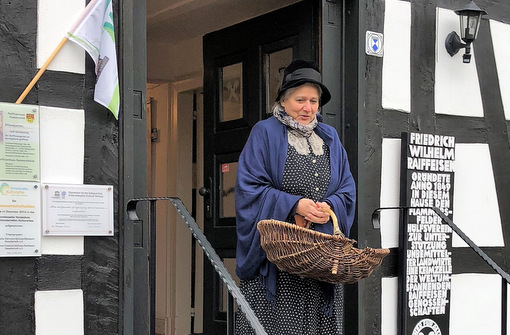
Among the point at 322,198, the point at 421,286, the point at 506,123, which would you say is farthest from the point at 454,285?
the point at 322,198

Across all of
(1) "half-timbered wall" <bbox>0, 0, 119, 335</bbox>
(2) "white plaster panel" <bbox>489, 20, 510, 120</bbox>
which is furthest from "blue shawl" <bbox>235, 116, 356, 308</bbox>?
(2) "white plaster panel" <bbox>489, 20, 510, 120</bbox>

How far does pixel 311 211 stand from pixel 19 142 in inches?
50.8

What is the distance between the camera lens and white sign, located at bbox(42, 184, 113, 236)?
3445 mm

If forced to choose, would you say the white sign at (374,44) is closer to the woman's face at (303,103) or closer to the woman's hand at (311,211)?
the woman's face at (303,103)

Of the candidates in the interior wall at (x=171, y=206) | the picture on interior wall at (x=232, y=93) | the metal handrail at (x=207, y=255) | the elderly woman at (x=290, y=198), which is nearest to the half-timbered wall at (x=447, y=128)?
the picture on interior wall at (x=232, y=93)

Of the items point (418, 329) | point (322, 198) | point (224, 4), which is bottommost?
point (418, 329)

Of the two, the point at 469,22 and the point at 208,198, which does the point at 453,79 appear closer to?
the point at 469,22

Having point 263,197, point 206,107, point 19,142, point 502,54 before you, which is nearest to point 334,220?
point 263,197

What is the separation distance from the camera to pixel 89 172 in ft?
11.7

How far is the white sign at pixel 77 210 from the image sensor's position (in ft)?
11.3

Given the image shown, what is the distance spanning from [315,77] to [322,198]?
1.79 ft

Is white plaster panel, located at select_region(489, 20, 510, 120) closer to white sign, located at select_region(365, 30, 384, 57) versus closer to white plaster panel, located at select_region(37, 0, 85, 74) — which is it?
white sign, located at select_region(365, 30, 384, 57)

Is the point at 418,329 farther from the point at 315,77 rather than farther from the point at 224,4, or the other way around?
the point at 224,4

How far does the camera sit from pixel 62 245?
11.5ft
